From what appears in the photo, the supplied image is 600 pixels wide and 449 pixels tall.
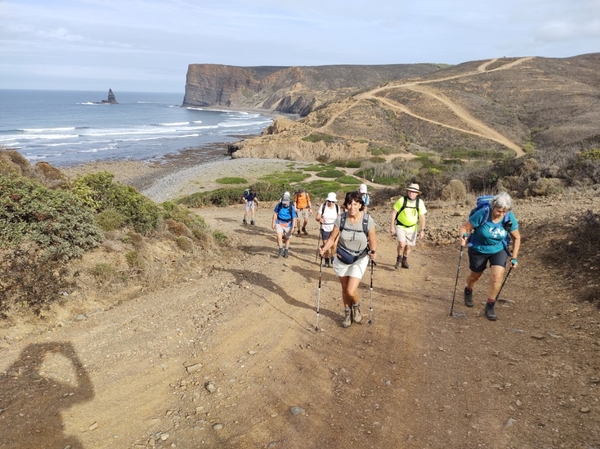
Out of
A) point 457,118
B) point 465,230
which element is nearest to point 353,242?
point 465,230

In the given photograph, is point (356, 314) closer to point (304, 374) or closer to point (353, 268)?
point (353, 268)

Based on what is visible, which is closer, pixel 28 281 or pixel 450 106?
pixel 28 281

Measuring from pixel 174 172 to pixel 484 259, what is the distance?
43.6 m

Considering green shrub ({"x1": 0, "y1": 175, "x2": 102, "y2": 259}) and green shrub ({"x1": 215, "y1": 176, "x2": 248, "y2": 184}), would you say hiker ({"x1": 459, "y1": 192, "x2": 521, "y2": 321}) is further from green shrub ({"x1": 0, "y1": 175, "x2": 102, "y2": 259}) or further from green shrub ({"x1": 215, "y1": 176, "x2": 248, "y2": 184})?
green shrub ({"x1": 215, "y1": 176, "x2": 248, "y2": 184})

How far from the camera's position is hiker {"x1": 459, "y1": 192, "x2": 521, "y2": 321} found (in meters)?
5.94

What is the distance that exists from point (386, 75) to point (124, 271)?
7050 inches

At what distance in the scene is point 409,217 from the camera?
28.0ft

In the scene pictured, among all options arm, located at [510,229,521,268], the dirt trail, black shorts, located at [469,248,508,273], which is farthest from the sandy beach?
arm, located at [510,229,521,268]

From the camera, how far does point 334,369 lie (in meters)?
5.14

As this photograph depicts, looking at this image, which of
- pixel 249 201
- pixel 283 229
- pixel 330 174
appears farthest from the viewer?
pixel 330 174

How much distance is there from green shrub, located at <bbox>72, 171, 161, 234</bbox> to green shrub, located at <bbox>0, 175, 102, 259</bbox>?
64.7 inches

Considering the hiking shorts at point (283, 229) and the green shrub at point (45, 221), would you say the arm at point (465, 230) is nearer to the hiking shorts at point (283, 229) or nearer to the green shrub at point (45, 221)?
the hiking shorts at point (283, 229)

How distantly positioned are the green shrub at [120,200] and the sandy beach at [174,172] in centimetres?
1967

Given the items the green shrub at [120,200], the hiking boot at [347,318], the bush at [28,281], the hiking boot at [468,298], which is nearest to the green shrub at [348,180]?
the green shrub at [120,200]
